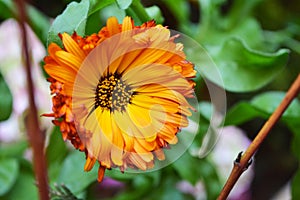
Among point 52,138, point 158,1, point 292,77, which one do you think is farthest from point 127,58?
point 292,77

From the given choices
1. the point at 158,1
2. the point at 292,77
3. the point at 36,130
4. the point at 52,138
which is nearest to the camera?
the point at 36,130

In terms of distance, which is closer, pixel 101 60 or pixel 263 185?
pixel 101 60

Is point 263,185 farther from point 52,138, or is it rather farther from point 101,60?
point 101,60

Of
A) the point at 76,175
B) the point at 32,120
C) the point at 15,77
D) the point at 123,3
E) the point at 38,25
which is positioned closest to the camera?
the point at 32,120

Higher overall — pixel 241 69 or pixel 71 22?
pixel 71 22

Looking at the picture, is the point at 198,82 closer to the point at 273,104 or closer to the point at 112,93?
the point at 273,104

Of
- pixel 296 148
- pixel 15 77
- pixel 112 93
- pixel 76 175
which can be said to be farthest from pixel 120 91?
pixel 15 77
